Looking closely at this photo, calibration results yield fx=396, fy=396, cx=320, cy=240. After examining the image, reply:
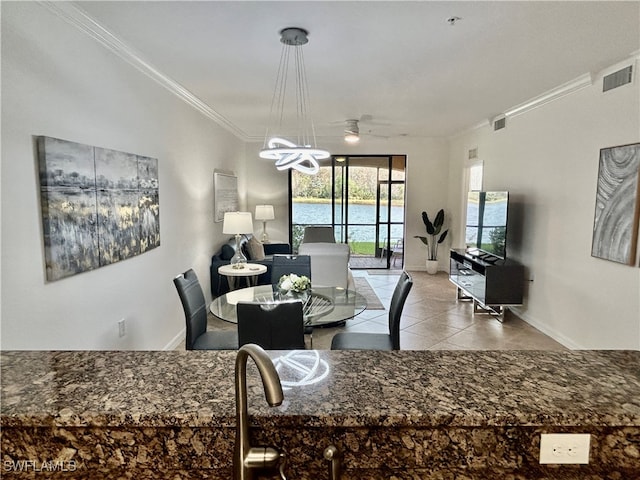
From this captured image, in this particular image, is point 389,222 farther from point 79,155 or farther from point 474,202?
point 79,155

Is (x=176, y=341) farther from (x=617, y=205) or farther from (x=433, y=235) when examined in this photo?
(x=433, y=235)

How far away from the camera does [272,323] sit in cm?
237

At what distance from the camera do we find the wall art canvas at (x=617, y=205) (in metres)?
3.17

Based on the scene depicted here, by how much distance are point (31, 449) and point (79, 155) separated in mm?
1979

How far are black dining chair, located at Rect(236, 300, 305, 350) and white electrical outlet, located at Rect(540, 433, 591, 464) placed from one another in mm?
1605

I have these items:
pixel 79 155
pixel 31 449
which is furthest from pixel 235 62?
pixel 31 449

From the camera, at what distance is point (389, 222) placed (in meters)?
8.30

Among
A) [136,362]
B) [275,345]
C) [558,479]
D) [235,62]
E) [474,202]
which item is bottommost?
[275,345]

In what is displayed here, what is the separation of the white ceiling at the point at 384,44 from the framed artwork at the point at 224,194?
1407mm

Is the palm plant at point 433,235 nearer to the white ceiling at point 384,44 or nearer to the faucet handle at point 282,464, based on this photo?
the white ceiling at point 384,44

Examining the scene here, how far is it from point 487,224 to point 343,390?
4930 mm

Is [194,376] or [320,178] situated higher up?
[320,178]

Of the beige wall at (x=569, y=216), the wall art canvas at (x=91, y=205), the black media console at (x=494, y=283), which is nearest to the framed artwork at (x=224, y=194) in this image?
the wall art canvas at (x=91, y=205)

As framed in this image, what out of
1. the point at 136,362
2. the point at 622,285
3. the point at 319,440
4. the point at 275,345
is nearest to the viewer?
the point at 319,440
